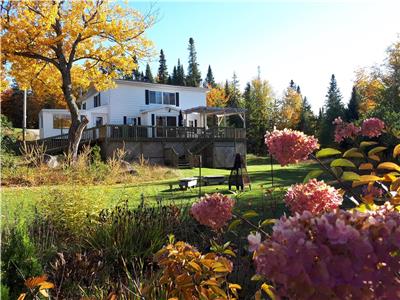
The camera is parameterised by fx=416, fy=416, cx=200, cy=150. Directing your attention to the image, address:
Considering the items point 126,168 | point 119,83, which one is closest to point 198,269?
point 126,168

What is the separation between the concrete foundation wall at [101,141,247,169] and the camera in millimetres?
24641

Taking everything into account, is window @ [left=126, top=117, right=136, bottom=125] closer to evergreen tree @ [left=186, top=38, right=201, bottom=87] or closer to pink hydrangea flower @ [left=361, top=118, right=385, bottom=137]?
pink hydrangea flower @ [left=361, top=118, right=385, bottom=137]

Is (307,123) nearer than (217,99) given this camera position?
Yes

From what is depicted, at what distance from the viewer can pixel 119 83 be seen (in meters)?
32.1

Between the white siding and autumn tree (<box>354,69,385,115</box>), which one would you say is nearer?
the white siding

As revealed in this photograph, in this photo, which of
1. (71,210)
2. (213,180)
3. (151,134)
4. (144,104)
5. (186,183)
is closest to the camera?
(71,210)

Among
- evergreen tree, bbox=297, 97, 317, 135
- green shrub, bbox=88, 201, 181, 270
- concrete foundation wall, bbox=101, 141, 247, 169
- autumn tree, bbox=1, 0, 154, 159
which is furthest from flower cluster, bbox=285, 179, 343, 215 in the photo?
evergreen tree, bbox=297, 97, 317, 135

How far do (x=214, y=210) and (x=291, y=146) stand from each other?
0.49 meters

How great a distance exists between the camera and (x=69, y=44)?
20.9 m

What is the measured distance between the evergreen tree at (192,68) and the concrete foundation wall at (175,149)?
4546cm

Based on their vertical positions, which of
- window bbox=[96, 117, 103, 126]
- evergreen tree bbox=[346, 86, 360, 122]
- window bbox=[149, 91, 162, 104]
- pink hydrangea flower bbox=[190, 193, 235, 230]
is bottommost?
pink hydrangea flower bbox=[190, 193, 235, 230]

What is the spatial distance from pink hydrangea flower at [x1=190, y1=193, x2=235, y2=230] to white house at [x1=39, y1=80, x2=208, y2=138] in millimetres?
28962

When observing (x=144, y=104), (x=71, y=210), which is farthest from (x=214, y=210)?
(x=144, y=104)

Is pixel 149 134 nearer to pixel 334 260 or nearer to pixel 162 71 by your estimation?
pixel 334 260
